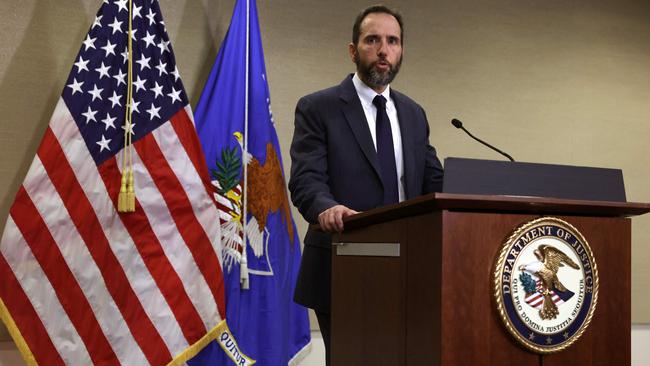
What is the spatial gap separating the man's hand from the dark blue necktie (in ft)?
1.12

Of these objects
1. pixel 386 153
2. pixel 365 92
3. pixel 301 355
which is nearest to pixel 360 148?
pixel 386 153

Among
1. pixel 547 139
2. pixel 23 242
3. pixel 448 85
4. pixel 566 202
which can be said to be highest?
pixel 448 85

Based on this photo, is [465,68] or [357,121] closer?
[357,121]

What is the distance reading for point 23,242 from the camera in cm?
294

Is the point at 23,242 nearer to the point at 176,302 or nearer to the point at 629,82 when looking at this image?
the point at 176,302

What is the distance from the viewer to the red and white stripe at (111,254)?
2.95 meters

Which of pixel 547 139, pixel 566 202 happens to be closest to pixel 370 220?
pixel 566 202

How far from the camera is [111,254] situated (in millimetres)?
3074

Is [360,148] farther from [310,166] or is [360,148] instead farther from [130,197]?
[130,197]

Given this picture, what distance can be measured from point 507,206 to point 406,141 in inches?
32.7

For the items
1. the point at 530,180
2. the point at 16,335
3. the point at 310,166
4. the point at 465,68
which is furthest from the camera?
the point at 465,68

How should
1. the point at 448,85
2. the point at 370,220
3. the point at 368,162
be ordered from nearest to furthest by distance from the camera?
the point at 370,220, the point at 368,162, the point at 448,85

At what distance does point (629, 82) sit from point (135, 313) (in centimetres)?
345

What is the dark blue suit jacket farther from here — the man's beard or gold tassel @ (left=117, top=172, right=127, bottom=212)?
gold tassel @ (left=117, top=172, right=127, bottom=212)
